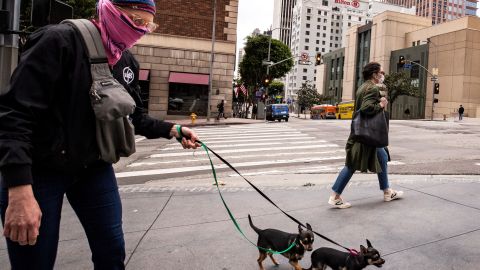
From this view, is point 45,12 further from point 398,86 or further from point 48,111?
point 398,86

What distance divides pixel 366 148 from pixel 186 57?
27469 mm

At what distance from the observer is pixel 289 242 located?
2992 millimetres

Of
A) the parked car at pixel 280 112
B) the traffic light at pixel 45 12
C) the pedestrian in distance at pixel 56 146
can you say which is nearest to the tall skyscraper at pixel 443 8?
the parked car at pixel 280 112

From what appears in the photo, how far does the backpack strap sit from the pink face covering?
0.14 ft

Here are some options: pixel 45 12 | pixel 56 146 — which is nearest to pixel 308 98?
pixel 45 12

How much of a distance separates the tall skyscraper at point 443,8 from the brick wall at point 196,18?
162 meters

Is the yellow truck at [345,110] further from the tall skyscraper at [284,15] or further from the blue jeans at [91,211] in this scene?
the tall skyscraper at [284,15]

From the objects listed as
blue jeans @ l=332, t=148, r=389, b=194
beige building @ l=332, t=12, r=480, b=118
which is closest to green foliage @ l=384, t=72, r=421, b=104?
beige building @ l=332, t=12, r=480, b=118

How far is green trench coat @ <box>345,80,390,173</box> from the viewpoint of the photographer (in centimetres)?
500

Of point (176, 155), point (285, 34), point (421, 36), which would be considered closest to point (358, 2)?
point (285, 34)

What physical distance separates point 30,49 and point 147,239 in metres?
2.73

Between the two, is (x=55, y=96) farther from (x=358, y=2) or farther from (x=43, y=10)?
(x=358, y=2)

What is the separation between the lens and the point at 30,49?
72.5 inches

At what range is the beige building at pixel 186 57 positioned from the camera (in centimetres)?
3066
